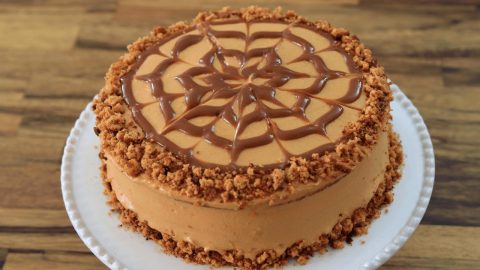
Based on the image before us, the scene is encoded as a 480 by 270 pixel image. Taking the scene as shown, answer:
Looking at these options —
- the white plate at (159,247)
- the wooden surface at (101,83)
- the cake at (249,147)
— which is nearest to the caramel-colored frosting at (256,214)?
the cake at (249,147)

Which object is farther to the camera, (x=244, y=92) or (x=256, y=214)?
(x=244, y=92)

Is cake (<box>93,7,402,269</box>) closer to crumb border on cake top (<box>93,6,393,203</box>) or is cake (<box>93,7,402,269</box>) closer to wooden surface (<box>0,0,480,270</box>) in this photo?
crumb border on cake top (<box>93,6,393,203</box>)

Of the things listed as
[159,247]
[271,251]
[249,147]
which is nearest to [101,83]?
[159,247]

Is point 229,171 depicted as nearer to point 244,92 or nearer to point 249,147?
point 249,147

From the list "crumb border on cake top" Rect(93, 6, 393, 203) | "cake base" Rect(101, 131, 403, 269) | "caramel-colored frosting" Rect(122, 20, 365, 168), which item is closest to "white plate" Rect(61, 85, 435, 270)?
"cake base" Rect(101, 131, 403, 269)

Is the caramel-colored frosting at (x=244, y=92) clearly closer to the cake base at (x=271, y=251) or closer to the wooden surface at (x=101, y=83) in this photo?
the cake base at (x=271, y=251)

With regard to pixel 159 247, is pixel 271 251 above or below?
above

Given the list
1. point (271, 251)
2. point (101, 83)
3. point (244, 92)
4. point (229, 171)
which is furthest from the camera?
point (101, 83)
